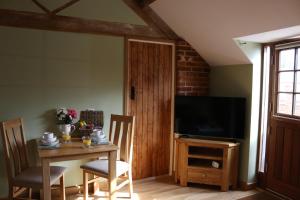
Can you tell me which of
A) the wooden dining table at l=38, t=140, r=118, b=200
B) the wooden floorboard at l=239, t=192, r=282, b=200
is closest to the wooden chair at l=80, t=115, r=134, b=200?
the wooden dining table at l=38, t=140, r=118, b=200

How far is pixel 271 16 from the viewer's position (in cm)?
256

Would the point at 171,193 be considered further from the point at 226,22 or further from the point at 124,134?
the point at 226,22

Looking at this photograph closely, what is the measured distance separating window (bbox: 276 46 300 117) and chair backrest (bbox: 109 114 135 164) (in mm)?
1844

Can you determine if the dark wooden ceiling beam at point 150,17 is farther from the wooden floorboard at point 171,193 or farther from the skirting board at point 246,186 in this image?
the skirting board at point 246,186

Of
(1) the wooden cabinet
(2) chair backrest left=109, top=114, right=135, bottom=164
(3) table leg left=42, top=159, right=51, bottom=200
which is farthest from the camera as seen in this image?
(1) the wooden cabinet

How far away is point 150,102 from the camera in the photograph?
3.75 metres

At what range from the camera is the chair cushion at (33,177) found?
7.97 feet

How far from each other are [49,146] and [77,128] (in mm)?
650

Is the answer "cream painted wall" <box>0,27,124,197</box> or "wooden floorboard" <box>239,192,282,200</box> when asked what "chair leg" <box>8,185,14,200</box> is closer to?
"cream painted wall" <box>0,27,124,197</box>

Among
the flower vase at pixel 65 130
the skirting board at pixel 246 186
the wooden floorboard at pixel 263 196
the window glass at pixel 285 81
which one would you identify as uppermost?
the window glass at pixel 285 81

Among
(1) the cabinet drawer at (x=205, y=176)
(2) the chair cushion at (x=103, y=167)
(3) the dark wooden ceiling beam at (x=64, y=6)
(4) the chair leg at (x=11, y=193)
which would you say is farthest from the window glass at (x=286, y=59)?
(4) the chair leg at (x=11, y=193)

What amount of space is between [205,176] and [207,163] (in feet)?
0.68

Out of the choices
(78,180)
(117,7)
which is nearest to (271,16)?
(117,7)

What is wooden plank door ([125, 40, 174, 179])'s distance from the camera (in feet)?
11.8
